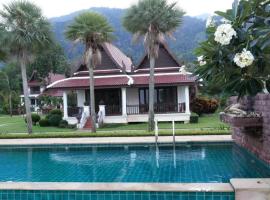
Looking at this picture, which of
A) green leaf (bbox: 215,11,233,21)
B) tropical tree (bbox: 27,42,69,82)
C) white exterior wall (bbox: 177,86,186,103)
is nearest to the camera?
green leaf (bbox: 215,11,233,21)

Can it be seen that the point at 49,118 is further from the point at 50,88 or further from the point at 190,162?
the point at 190,162

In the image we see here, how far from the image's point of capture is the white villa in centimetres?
2612

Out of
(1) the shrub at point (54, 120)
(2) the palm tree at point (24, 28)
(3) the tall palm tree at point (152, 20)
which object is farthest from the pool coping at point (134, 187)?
(1) the shrub at point (54, 120)

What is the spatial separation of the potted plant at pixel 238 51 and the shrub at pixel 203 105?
2535 cm

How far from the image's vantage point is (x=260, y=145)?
1029 centimetres

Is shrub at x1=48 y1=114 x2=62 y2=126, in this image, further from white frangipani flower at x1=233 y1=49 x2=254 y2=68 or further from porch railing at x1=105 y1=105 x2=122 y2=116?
white frangipani flower at x1=233 y1=49 x2=254 y2=68

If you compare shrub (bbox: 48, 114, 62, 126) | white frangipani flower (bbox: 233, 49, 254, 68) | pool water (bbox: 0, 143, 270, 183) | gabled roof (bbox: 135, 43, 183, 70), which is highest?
gabled roof (bbox: 135, 43, 183, 70)

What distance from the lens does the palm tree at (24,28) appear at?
20.0m

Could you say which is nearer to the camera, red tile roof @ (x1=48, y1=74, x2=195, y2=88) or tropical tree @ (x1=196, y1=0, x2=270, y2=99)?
tropical tree @ (x1=196, y1=0, x2=270, y2=99)

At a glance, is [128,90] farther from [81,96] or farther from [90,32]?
[90,32]

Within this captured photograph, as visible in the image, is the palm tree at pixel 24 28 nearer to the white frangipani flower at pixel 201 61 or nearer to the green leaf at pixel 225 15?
the white frangipani flower at pixel 201 61

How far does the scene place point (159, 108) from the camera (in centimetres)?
2711

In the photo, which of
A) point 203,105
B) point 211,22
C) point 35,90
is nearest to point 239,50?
point 211,22

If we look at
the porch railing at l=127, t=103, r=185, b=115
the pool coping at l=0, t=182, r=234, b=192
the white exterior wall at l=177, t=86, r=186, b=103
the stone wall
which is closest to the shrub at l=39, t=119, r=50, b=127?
the porch railing at l=127, t=103, r=185, b=115
